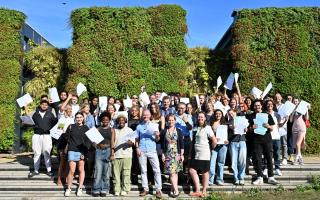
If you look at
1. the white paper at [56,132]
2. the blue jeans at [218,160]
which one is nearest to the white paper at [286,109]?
the blue jeans at [218,160]

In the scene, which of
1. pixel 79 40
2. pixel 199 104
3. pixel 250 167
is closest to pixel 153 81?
pixel 79 40

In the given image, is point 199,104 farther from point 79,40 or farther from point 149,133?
point 79,40

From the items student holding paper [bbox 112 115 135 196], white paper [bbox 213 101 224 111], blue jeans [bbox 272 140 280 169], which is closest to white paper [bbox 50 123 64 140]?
student holding paper [bbox 112 115 135 196]

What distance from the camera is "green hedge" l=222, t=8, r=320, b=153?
524 inches

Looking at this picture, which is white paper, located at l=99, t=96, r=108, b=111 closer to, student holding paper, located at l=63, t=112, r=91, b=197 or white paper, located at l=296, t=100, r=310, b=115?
student holding paper, located at l=63, t=112, r=91, b=197

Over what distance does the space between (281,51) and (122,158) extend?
22.9 ft

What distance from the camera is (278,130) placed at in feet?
32.7

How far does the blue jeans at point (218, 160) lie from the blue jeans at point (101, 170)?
2259 mm

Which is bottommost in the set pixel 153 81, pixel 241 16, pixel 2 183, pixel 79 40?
pixel 2 183

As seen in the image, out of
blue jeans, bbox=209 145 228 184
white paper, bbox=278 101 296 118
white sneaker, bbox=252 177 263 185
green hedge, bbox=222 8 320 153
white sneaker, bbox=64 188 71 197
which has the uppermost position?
green hedge, bbox=222 8 320 153

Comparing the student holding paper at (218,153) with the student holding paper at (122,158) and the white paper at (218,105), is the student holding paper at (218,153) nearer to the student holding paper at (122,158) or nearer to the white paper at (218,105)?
the white paper at (218,105)

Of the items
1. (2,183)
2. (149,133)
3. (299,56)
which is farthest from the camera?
(299,56)

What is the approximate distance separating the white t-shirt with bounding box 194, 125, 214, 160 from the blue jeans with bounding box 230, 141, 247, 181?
2.87 feet

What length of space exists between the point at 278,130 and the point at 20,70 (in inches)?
329
